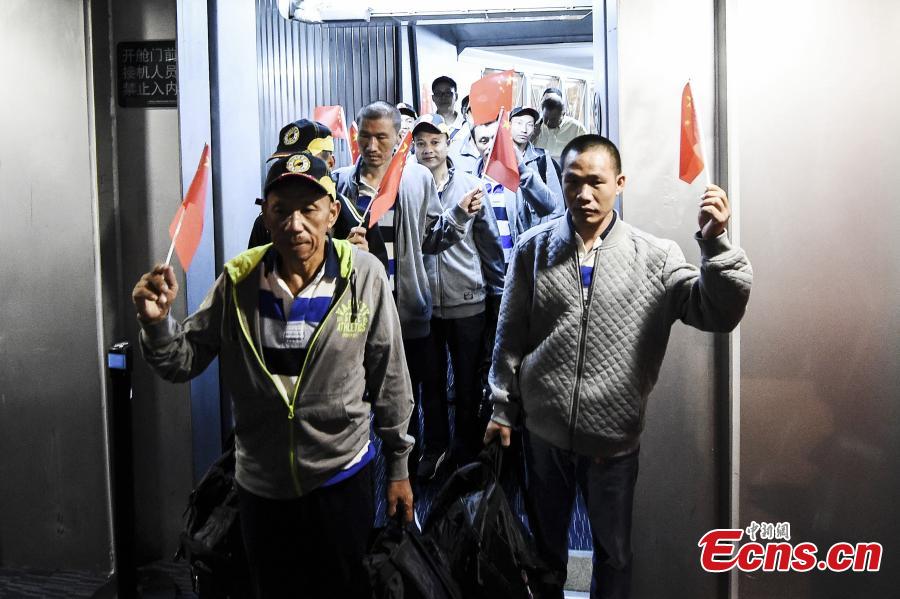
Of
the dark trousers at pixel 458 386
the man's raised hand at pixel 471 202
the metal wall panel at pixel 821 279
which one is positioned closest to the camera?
the metal wall panel at pixel 821 279

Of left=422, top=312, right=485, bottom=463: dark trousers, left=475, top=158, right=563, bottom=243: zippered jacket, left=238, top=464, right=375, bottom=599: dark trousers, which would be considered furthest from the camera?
left=475, top=158, right=563, bottom=243: zippered jacket

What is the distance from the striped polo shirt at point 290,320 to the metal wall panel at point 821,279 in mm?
1598

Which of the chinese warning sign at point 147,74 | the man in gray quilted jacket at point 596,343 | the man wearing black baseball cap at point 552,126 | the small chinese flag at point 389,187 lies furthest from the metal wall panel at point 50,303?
the man wearing black baseball cap at point 552,126

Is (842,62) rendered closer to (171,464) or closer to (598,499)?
(598,499)

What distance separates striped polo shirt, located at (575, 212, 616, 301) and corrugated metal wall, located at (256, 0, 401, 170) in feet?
10.4

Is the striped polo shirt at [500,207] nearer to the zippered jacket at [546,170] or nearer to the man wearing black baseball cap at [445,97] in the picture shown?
the zippered jacket at [546,170]

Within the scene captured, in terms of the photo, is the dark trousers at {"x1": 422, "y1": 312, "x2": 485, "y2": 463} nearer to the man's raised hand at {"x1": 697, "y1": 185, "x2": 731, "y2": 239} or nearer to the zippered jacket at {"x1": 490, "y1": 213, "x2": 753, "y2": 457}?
the zippered jacket at {"x1": 490, "y1": 213, "x2": 753, "y2": 457}

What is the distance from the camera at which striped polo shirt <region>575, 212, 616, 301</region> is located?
241 centimetres

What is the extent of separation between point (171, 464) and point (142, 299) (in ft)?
4.99

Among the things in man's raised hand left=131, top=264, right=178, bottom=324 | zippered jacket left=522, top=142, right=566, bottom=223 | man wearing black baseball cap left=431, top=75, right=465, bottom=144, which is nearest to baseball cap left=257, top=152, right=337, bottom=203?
man's raised hand left=131, top=264, right=178, bottom=324

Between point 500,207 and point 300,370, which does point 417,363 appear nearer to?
point 500,207

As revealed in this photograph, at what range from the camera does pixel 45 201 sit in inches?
125

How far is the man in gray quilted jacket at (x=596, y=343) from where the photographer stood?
7.78 ft

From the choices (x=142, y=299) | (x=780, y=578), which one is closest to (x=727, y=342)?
(x=780, y=578)
